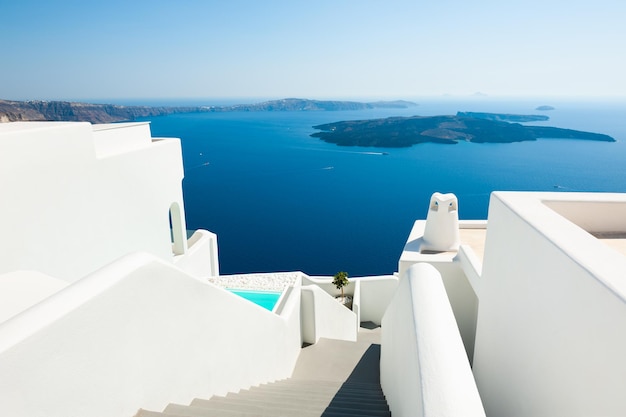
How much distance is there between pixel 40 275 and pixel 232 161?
3280 inches

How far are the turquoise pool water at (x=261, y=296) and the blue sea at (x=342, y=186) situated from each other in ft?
105

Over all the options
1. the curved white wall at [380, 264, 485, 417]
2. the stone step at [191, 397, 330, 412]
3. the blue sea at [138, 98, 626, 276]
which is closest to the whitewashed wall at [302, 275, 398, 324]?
the stone step at [191, 397, 330, 412]

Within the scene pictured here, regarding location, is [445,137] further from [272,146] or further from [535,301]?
[535,301]

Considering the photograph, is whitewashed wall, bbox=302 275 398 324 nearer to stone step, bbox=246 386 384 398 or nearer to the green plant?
the green plant

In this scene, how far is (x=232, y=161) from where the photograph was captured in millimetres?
86125

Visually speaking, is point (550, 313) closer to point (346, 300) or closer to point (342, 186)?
point (346, 300)

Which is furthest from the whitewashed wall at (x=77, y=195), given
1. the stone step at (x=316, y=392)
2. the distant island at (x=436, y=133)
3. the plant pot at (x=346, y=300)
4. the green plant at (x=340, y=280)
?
the distant island at (x=436, y=133)

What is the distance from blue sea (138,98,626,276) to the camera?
47197mm

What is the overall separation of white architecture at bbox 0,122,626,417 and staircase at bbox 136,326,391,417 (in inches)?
7.5

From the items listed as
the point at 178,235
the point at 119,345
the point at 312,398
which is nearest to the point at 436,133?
the point at 178,235

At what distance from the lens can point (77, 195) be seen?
21.5 feet

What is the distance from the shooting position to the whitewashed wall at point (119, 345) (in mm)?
1785

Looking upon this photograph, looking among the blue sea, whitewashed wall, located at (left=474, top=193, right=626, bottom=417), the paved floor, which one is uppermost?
whitewashed wall, located at (left=474, top=193, right=626, bottom=417)

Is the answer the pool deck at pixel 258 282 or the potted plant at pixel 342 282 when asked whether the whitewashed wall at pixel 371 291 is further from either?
the pool deck at pixel 258 282
